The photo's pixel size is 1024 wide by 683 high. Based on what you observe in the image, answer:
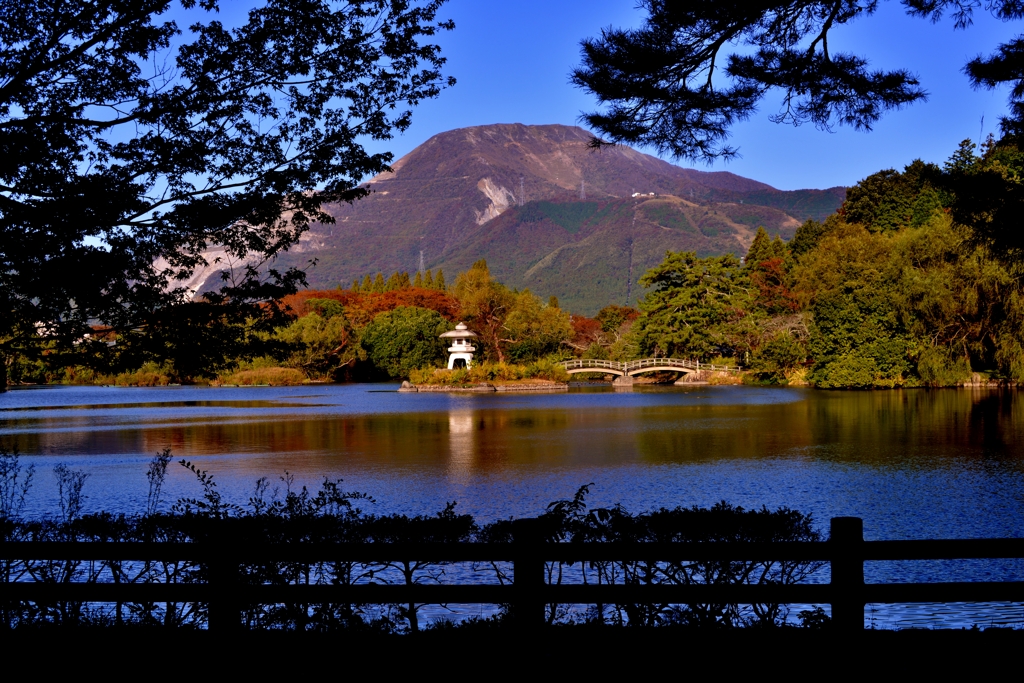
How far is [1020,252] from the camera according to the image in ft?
23.0

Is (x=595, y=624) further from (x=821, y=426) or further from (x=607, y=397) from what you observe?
(x=607, y=397)

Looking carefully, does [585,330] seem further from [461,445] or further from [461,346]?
[461,445]

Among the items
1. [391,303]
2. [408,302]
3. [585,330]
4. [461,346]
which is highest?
[408,302]

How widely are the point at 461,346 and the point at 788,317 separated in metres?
21.5

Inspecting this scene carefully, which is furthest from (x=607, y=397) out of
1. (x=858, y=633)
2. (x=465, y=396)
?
(x=858, y=633)

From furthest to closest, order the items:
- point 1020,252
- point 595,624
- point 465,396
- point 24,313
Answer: point 465,396 → point 1020,252 → point 24,313 → point 595,624

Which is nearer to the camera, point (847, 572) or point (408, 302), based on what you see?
point (847, 572)

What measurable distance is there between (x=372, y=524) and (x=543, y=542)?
173cm

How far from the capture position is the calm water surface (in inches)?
565

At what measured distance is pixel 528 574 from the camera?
4047 millimetres

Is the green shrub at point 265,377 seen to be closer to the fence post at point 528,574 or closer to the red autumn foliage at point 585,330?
the red autumn foliage at point 585,330

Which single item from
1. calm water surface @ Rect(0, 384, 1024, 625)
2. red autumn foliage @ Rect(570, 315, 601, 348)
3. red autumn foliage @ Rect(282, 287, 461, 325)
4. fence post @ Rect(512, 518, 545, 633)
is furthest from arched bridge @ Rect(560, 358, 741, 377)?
fence post @ Rect(512, 518, 545, 633)

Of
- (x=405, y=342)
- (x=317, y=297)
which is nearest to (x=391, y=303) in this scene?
(x=317, y=297)

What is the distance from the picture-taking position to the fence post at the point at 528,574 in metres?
4.04
